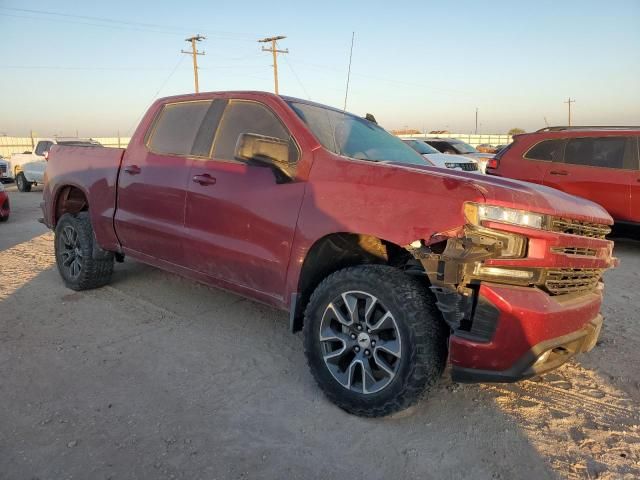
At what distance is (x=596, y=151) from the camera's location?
7.63m

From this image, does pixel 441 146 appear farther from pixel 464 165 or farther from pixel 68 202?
pixel 68 202

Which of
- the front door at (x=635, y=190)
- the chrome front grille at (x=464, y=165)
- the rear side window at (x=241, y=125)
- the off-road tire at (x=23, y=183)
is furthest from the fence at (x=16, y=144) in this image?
the rear side window at (x=241, y=125)

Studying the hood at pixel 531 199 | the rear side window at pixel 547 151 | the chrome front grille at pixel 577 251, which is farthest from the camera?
the rear side window at pixel 547 151

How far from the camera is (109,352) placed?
3752 mm

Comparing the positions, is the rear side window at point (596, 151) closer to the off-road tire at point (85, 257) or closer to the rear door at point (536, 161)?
the rear door at point (536, 161)

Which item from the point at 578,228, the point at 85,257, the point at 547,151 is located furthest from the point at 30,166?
the point at 578,228

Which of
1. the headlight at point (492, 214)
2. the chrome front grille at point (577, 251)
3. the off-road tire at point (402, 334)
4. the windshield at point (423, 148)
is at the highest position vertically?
the windshield at point (423, 148)

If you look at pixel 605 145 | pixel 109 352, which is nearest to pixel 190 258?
pixel 109 352

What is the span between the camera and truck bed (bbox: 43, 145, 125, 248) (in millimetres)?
4726

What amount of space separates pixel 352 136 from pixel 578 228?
5.61 ft

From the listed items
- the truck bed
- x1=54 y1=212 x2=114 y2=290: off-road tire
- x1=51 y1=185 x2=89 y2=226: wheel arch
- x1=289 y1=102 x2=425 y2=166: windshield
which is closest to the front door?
x1=289 y1=102 x2=425 y2=166: windshield

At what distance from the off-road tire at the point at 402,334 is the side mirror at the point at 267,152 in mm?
797

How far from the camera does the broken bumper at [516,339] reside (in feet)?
8.13

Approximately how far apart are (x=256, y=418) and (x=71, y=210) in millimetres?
3790
